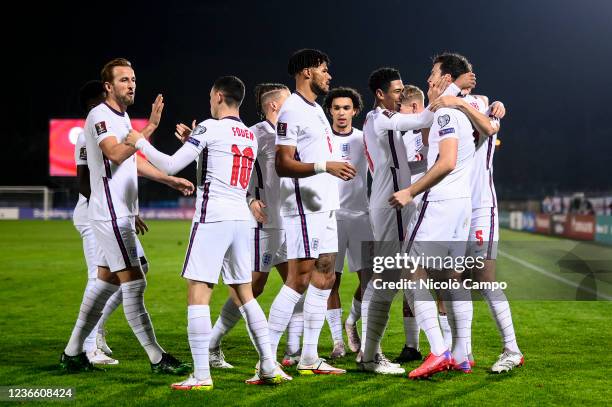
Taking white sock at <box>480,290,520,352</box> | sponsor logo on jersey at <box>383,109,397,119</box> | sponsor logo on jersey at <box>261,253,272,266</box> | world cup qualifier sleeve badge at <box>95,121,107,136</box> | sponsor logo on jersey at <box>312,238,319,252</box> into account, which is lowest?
white sock at <box>480,290,520,352</box>

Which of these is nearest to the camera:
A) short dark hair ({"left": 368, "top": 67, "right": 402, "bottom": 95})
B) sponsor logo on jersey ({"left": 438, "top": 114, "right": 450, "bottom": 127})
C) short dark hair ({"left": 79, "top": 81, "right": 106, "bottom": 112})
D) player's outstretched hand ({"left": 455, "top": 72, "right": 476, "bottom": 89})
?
sponsor logo on jersey ({"left": 438, "top": 114, "right": 450, "bottom": 127})

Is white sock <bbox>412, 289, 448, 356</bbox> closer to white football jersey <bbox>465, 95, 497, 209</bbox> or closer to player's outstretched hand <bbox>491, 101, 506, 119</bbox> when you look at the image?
white football jersey <bbox>465, 95, 497, 209</bbox>

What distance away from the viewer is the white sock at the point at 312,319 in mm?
5945

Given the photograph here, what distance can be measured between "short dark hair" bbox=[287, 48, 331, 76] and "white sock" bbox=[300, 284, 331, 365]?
169 cm

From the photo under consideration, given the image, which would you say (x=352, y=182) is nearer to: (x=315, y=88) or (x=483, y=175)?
(x=483, y=175)

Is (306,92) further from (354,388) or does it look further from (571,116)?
(571,116)

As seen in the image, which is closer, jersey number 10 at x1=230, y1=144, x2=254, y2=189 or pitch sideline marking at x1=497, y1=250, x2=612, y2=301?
jersey number 10 at x1=230, y1=144, x2=254, y2=189

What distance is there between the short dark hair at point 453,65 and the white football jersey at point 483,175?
36cm

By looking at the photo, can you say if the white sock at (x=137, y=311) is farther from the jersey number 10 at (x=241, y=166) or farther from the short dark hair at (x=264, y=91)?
the short dark hair at (x=264, y=91)

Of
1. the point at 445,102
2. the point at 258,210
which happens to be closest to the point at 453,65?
the point at 445,102

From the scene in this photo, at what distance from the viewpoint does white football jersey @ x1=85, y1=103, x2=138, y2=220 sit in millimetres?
5938

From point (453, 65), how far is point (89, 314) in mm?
3491

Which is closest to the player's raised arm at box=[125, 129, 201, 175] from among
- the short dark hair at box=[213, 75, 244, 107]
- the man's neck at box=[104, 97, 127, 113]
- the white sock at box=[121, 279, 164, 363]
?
the short dark hair at box=[213, 75, 244, 107]

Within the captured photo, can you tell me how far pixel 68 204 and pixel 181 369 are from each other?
50.0 metres
